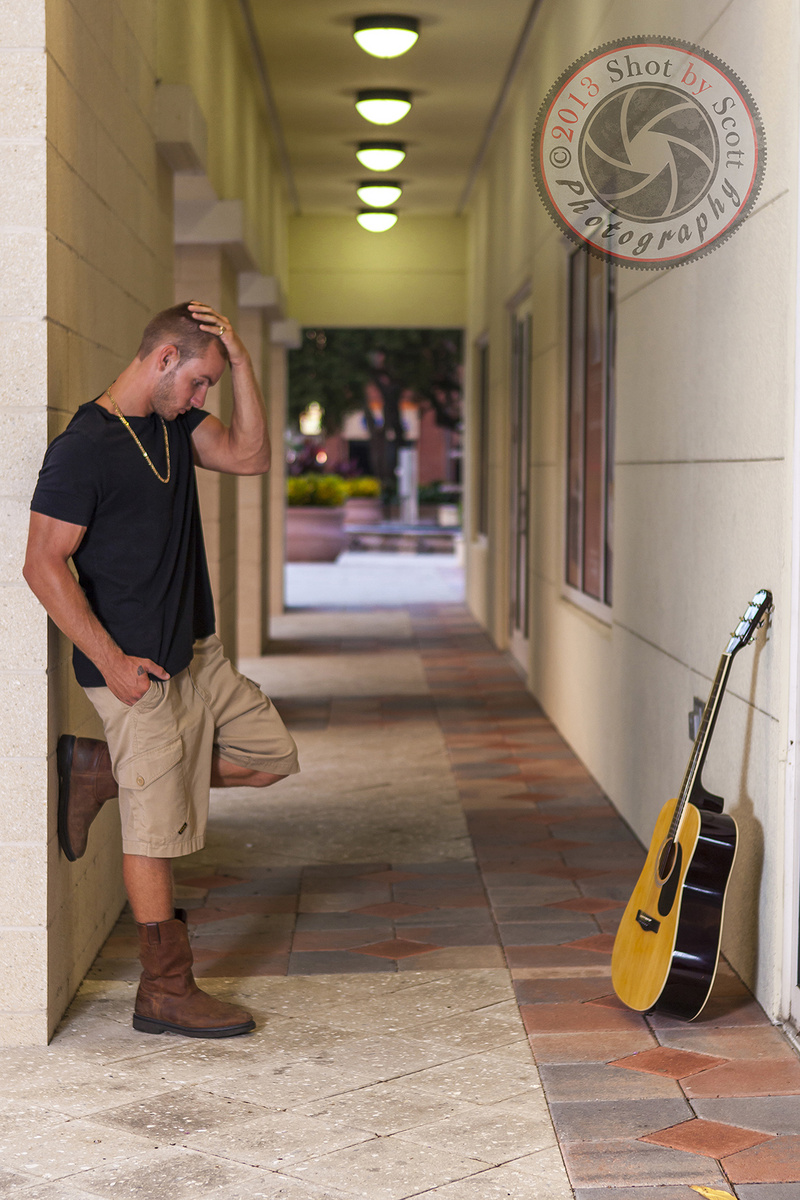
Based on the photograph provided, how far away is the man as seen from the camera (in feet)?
9.37

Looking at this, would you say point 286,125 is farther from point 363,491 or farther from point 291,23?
point 363,491

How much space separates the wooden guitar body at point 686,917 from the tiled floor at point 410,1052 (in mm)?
100

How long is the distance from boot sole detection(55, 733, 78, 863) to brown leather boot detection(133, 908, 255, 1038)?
0.25 m

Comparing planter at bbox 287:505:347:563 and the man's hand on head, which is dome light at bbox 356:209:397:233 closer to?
planter at bbox 287:505:347:563

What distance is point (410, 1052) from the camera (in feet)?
9.55

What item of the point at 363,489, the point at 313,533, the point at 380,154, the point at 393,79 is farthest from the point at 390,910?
the point at 363,489

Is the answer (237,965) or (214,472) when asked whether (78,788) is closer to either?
(237,965)

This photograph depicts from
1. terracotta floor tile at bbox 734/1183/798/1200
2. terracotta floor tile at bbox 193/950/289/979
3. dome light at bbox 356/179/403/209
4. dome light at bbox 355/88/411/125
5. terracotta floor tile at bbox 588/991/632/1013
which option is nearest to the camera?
terracotta floor tile at bbox 734/1183/798/1200

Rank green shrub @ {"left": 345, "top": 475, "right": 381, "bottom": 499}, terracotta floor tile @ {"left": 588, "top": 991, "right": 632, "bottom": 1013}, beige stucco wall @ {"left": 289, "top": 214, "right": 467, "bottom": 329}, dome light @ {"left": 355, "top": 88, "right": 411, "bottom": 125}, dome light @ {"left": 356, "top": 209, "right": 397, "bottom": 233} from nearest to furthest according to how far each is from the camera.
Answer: terracotta floor tile @ {"left": 588, "top": 991, "right": 632, "bottom": 1013}, dome light @ {"left": 355, "top": 88, "right": 411, "bottom": 125}, dome light @ {"left": 356, "top": 209, "right": 397, "bottom": 233}, beige stucco wall @ {"left": 289, "top": 214, "right": 467, "bottom": 329}, green shrub @ {"left": 345, "top": 475, "right": 381, "bottom": 499}

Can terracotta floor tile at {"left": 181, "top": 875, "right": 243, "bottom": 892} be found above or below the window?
below

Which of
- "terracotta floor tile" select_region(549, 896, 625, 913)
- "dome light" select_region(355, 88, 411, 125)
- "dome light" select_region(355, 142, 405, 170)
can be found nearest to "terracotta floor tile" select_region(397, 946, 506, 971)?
"terracotta floor tile" select_region(549, 896, 625, 913)

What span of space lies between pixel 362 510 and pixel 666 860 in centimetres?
2604

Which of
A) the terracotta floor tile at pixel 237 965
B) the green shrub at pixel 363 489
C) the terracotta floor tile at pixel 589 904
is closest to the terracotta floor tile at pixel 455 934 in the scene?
the terracotta floor tile at pixel 589 904

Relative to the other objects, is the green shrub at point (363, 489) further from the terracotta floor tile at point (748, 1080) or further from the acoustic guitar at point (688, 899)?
the terracotta floor tile at point (748, 1080)
